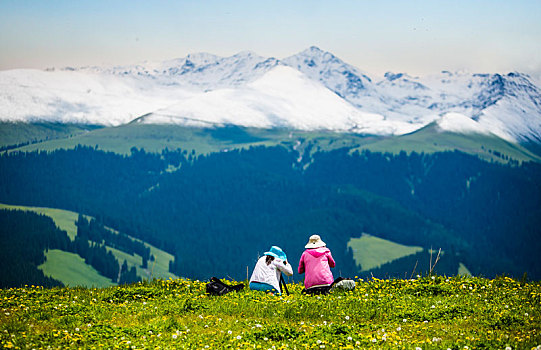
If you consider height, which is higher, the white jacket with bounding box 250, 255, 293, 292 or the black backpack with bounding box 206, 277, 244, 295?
the white jacket with bounding box 250, 255, 293, 292

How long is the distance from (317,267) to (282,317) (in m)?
5.01

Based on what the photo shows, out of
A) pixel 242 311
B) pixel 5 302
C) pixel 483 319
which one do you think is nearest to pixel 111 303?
pixel 5 302

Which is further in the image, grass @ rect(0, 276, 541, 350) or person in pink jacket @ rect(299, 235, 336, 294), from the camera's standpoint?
person in pink jacket @ rect(299, 235, 336, 294)

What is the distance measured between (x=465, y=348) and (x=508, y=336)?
193cm

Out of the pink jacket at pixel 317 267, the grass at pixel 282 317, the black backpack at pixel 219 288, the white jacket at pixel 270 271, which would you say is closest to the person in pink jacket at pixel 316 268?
the pink jacket at pixel 317 267

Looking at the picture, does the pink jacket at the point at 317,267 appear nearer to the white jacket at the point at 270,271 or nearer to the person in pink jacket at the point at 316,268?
the person in pink jacket at the point at 316,268

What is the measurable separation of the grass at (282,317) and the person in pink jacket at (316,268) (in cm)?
70

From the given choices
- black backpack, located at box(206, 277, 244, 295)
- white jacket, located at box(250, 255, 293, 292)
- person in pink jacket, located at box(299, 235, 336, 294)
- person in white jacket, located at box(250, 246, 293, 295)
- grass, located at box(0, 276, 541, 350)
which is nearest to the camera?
grass, located at box(0, 276, 541, 350)

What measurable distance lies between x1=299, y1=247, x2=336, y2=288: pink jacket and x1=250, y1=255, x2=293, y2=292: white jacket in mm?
852

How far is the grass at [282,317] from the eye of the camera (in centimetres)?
1556

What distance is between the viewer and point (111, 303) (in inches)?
853

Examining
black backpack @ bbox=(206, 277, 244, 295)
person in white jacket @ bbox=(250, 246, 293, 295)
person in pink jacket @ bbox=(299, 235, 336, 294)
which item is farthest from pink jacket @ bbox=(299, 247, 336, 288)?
black backpack @ bbox=(206, 277, 244, 295)

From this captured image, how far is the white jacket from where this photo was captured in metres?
23.2

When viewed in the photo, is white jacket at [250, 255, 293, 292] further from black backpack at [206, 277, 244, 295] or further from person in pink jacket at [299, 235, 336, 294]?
person in pink jacket at [299, 235, 336, 294]
